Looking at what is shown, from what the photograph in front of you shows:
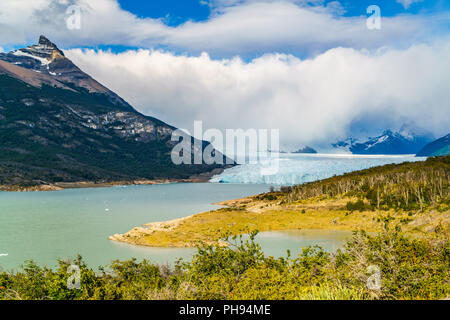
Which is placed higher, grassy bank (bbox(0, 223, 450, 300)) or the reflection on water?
grassy bank (bbox(0, 223, 450, 300))

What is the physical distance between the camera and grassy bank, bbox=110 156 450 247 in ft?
188

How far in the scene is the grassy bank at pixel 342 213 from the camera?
57188 mm

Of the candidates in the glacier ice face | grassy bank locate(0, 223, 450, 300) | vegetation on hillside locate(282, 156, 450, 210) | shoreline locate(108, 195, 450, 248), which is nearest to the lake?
shoreline locate(108, 195, 450, 248)

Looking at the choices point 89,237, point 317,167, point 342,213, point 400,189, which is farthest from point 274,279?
point 317,167

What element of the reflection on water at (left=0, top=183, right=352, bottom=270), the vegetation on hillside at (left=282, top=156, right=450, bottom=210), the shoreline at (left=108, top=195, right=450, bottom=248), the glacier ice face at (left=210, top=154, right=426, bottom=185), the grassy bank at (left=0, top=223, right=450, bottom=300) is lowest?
the reflection on water at (left=0, top=183, right=352, bottom=270)

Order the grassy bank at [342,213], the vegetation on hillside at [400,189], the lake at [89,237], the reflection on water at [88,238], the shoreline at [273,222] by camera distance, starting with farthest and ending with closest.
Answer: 1. the vegetation on hillside at [400,189]
2. the grassy bank at [342,213]
3. the shoreline at [273,222]
4. the lake at [89,237]
5. the reflection on water at [88,238]

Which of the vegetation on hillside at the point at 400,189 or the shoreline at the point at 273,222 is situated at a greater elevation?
the vegetation on hillside at the point at 400,189

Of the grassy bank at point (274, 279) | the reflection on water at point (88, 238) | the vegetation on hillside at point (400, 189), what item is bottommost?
the reflection on water at point (88, 238)

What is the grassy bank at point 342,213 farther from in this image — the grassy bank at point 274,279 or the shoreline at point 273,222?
the grassy bank at point 274,279

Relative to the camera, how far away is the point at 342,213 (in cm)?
7181

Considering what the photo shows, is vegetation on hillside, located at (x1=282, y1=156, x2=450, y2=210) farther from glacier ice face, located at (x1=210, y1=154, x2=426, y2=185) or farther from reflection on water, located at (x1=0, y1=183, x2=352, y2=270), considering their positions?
glacier ice face, located at (x1=210, y1=154, x2=426, y2=185)

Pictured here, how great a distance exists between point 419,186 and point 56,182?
6939 inches

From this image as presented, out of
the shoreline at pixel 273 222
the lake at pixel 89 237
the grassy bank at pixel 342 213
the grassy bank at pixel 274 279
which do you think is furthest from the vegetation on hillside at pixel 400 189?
the grassy bank at pixel 274 279
